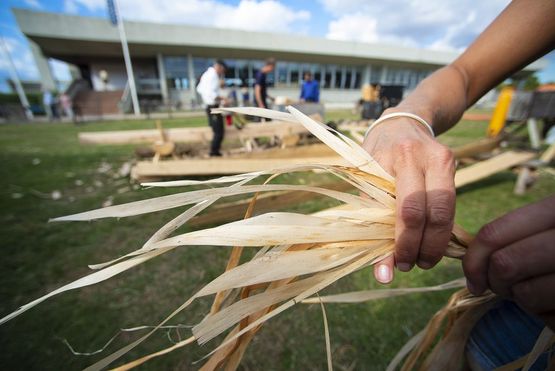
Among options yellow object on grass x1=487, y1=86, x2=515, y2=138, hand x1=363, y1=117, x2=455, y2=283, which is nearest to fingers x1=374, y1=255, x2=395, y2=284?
hand x1=363, y1=117, x2=455, y2=283

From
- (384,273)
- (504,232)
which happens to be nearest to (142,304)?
(384,273)

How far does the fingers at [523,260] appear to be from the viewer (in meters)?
0.60

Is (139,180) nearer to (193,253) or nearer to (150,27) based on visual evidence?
(193,253)

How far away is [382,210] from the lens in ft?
2.93

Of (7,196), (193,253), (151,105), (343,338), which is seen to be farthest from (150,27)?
(343,338)

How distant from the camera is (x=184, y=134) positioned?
5914mm

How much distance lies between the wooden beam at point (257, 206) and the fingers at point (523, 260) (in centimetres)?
240

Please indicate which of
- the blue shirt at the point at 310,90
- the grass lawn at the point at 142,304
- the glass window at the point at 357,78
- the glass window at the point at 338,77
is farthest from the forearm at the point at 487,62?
the glass window at the point at 357,78

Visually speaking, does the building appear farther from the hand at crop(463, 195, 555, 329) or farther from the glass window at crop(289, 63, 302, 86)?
the hand at crop(463, 195, 555, 329)

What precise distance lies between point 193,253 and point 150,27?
25.9 metres

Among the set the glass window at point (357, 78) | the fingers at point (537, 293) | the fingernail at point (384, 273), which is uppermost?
the glass window at point (357, 78)

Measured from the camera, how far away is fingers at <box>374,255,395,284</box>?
861 mm

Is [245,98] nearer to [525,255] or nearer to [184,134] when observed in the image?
[184,134]

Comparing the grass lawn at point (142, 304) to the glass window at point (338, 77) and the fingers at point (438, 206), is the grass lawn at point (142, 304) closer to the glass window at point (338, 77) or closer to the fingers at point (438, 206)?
the fingers at point (438, 206)
